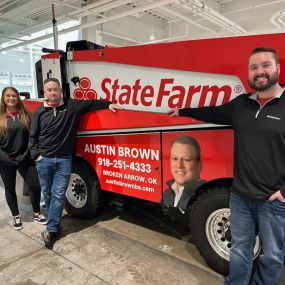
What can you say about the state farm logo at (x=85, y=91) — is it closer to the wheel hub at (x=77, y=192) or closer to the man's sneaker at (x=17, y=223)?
the wheel hub at (x=77, y=192)

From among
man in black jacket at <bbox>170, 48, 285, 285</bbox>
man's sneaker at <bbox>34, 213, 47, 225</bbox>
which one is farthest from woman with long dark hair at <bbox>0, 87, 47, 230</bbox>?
man in black jacket at <bbox>170, 48, 285, 285</bbox>

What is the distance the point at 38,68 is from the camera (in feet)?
12.3

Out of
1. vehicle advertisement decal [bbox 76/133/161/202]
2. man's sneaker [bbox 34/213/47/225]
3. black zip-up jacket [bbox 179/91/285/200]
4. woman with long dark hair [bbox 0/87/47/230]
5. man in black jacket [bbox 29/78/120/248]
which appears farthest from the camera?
man's sneaker [bbox 34/213/47/225]

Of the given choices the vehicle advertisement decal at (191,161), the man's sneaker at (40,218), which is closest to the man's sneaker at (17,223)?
the man's sneaker at (40,218)

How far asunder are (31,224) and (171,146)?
2119mm

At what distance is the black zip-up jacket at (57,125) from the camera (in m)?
3.01

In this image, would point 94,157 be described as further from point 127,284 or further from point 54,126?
point 127,284

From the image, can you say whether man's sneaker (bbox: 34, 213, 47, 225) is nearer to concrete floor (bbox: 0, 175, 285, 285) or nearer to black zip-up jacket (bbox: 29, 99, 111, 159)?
concrete floor (bbox: 0, 175, 285, 285)

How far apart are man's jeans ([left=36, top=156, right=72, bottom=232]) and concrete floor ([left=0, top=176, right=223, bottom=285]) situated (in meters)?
0.25

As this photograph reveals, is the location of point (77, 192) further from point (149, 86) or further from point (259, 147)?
point (259, 147)

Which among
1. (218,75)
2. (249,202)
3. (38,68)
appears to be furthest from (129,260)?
(38,68)

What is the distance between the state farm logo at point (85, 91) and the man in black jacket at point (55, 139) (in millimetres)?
80

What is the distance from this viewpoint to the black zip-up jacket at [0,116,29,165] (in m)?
3.30

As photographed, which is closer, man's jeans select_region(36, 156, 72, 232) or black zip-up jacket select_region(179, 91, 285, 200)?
black zip-up jacket select_region(179, 91, 285, 200)
